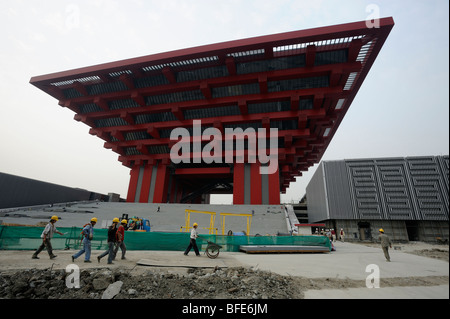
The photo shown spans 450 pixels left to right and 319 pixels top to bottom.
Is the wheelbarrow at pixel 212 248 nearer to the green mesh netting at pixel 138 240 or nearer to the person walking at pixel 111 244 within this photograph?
the green mesh netting at pixel 138 240

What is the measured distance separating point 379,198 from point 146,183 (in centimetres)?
3127

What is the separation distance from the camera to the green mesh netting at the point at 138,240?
10.7 m

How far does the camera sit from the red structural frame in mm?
18906

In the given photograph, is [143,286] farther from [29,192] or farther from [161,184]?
[29,192]

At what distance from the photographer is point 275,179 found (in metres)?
27.1

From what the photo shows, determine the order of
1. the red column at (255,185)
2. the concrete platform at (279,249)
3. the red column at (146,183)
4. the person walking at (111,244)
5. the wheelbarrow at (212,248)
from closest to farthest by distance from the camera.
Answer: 1. the person walking at (111,244)
2. the wheelbarrow at (212,248)
3. the concrete platform at (279,249)
4. the red column at (255,185)
5. the red column at (146,183)

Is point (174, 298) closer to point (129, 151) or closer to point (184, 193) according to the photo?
point (129, 151)

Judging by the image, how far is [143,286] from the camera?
527cm

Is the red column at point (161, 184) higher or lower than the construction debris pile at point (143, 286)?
higher

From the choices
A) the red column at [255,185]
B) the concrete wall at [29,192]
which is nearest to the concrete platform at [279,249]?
the red column at [255,185]

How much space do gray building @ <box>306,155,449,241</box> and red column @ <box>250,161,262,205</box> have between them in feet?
38.0

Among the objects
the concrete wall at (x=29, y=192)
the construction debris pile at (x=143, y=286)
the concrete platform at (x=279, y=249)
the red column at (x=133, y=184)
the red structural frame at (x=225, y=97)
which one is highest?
the red structural frame at (x=225, y=97)

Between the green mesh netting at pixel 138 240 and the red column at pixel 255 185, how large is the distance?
12888 millimetres
